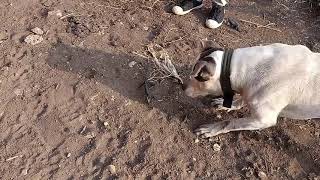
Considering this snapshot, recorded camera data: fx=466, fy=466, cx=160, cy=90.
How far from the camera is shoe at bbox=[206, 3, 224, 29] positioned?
545 cm

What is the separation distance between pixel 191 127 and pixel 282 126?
3.02ft

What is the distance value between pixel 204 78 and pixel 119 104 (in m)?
0.99

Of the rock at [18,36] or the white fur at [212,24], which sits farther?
the white fur at [212,24]

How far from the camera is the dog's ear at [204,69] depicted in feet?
13.3

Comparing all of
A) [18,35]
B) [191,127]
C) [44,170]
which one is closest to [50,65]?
[18,35]

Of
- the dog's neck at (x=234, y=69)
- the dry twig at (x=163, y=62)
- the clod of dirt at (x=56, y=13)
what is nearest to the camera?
the dog's neck at (x=234, y=69)

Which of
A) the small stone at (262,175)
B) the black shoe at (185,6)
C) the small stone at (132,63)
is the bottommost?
the small stone at (262,175)

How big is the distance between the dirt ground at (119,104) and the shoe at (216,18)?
4.2 inches

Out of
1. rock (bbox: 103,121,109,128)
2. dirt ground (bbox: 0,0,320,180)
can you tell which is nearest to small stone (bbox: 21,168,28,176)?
dirt ground (bbox: 0,0,320,180)

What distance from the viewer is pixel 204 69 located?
4.09 metres

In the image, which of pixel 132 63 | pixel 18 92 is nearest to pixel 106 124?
pixel 132 63

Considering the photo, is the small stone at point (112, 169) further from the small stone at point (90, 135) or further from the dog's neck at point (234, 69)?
the dog's neck at point (234, 69)

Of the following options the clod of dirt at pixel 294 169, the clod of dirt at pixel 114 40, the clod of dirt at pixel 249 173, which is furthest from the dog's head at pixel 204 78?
the clod of dirt at pixel 114 40

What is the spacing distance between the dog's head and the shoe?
3.95 feet
